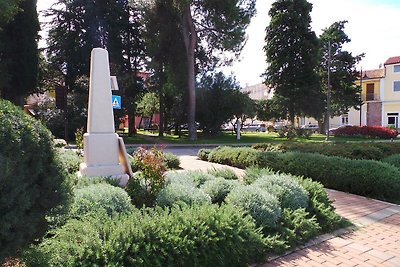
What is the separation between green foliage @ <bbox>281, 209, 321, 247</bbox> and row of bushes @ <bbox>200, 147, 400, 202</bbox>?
3.03 metres

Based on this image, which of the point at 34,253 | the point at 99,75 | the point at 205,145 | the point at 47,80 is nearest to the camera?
the point at 34,253

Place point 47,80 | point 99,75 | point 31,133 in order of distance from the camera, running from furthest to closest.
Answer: point 47,80
point 99,75
point 31,133

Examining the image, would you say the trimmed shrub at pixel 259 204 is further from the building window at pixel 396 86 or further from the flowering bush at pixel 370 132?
the building window at pixel 396 86

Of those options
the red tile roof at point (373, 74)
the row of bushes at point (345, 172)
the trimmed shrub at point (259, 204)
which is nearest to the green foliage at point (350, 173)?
the row of bushes at point (345, 172)

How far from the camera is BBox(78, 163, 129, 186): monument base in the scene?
636 centimetres

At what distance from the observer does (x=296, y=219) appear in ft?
14.4

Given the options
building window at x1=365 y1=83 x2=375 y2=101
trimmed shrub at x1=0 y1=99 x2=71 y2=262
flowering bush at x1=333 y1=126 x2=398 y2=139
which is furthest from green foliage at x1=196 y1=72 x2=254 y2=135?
building window at x1=365 y1=83 x2=375 y2=101

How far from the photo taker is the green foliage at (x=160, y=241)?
2.72 meters

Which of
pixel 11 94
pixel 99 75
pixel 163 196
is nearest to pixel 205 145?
pixel 11 94

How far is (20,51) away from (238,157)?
1735 centimetres

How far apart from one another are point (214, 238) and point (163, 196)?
1.49m

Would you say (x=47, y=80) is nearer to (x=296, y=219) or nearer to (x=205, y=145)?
(x=205, y=145)

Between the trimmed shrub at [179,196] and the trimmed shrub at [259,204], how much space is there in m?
0.41

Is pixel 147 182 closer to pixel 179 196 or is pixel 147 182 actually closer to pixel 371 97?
pixel 179 196
